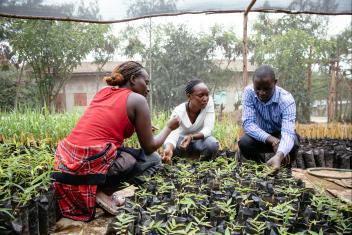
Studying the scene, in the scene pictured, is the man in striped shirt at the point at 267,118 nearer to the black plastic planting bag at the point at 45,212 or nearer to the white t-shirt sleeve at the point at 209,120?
the white t-shirt sleeve at the point at 209,120

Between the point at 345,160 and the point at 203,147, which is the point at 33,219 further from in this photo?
the point at 345,160

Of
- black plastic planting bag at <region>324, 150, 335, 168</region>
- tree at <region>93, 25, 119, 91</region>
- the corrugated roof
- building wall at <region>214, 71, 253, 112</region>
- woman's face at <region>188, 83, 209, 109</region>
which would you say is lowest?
black plastic planting bag at <region>324, 150, 335, 168</region>

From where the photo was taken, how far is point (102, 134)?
2002 millimetres

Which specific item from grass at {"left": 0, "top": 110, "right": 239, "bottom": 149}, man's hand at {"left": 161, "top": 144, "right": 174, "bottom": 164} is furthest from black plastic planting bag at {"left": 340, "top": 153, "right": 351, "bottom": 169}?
man's hand at {"left": 161, "top": 144, "right": 174, "bottom": 164}

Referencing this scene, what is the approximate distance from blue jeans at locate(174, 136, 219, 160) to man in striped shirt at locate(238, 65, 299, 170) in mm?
307

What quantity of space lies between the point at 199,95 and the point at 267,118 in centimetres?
73

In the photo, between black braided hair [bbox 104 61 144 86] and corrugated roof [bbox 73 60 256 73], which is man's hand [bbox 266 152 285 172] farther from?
corrugated roof [bbox 73 60 256 73]

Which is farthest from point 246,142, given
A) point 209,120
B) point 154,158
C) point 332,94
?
point 332,94

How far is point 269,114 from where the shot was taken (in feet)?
10.2

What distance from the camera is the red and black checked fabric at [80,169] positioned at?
195 cm

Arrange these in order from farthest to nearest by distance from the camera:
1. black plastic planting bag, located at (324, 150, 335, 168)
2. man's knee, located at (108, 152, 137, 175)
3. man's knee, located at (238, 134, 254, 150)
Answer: black plastic planting bag, located at (324, 150, 335, 168)
man's knee, located at (238, 134, 254, 150)
man's knee, located at (108, 152, 137, 175)

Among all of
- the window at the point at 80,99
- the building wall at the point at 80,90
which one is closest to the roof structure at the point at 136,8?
the building wall at the point at 80,90

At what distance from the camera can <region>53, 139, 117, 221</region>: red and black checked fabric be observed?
1.95 meters

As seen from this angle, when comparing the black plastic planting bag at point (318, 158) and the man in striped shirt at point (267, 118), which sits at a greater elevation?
the man in striped shirt at point (267, 118)
